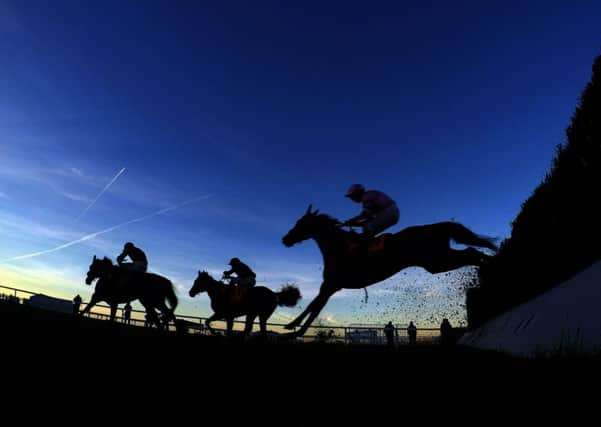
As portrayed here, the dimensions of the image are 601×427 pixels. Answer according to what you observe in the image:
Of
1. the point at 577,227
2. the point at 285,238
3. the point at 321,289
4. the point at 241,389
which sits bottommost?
the point at 241,389

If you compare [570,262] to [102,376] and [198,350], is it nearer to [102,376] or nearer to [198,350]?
[198,350]

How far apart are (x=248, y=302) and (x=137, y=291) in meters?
3.52

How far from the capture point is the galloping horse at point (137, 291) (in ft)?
40.3

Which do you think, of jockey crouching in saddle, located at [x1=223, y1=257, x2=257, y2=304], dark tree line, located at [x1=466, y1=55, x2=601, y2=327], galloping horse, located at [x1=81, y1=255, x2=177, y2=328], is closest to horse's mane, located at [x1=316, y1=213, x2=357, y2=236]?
dark tree line, located at [x1=466, y1=55, x2=601, y2=327]

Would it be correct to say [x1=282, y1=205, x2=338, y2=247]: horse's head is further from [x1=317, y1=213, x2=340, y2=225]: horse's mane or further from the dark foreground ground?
the dark foreground ground

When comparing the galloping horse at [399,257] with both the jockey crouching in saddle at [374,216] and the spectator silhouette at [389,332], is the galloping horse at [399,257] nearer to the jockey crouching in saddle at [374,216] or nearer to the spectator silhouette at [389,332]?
the jockey crouching in saddle at [374,216]

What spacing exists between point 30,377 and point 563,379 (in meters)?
3.40

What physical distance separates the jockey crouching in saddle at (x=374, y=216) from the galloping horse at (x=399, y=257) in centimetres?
12

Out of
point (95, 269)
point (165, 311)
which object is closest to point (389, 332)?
point (165, 311)

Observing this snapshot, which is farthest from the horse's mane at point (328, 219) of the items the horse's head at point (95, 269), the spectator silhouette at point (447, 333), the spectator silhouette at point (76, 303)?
the spectator silhouette at point (76, 303)

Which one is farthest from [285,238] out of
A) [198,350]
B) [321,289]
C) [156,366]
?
[156,366]

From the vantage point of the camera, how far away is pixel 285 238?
7500mm

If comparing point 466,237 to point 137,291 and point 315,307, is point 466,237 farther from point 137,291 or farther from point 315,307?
point 137,291

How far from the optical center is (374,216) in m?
6.57
